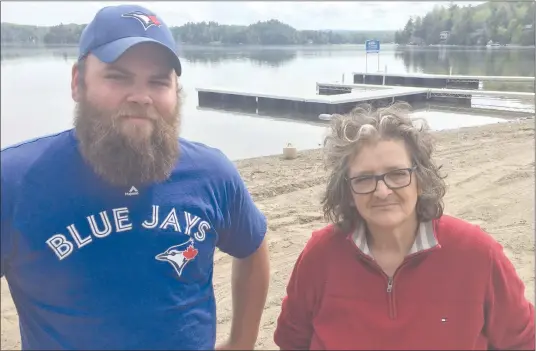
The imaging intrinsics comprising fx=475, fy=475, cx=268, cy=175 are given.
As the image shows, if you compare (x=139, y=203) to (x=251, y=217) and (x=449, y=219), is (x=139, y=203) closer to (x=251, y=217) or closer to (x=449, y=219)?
(x=251, y=217)

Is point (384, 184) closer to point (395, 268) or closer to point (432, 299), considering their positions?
point (395, 268)

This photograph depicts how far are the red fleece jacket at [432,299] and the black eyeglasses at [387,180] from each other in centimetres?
18

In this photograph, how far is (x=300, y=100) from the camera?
666 inches

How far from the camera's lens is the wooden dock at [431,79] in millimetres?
21328

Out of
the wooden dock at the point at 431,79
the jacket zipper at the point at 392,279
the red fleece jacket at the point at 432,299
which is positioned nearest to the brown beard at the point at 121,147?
the red fleece jacket at the point at 432,299

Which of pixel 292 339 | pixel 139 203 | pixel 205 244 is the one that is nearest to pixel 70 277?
pixel 139 203

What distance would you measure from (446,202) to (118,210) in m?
4.92

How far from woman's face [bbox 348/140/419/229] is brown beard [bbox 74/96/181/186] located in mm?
655

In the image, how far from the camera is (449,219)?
5.34 feet

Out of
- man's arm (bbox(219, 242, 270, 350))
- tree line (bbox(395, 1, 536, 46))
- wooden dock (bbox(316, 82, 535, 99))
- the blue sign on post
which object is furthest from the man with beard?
the blue sign on post

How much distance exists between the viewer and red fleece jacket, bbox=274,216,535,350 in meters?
1.50

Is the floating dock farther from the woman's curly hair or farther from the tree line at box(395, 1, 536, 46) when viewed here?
the woman's curly hair

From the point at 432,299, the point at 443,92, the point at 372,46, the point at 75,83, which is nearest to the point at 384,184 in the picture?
the point at 432,299

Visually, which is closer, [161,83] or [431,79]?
[161,83]
